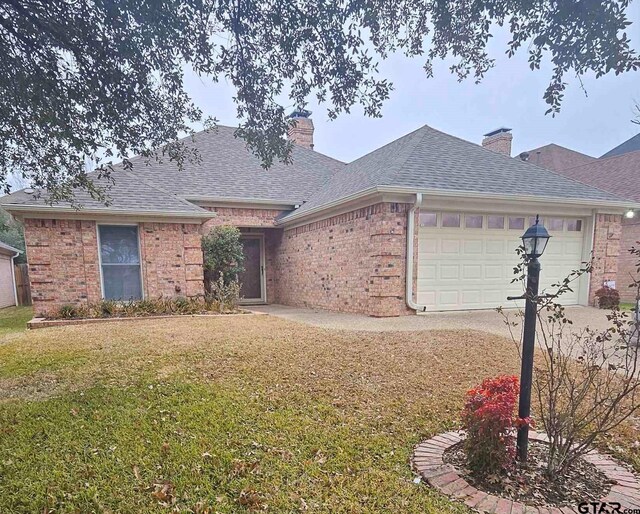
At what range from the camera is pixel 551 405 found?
2219mm

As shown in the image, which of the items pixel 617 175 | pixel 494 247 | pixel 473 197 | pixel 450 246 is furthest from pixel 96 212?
pixel 617 175

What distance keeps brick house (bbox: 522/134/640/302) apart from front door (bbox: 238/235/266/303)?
35.4ft

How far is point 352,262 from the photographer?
841cm

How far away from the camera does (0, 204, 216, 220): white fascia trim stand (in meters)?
7.71

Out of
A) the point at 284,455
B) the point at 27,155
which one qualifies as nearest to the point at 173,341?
the point at 27,155

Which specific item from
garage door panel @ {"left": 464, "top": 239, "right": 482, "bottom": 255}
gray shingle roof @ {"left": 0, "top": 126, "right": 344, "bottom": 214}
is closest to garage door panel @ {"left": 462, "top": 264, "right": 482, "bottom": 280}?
garage door panel @ {"left": 464, "top": 239, "right": 482, "bottom": 255}

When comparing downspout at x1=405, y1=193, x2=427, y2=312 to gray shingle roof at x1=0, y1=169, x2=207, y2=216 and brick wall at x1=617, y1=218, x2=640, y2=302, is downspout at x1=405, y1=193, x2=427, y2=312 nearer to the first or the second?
gray shingle roof at x1=0, y1=169, x2=207, y2=216

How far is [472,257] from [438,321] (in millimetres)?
2084

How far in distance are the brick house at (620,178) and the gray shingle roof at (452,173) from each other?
2282 millimetres

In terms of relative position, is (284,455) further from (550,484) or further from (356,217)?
(356,217)

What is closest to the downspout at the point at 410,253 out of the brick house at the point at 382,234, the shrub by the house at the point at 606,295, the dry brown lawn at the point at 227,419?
the brick house at the point at 382,234

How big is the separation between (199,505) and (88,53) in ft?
14.2

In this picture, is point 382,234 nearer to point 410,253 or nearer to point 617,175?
point 410,253

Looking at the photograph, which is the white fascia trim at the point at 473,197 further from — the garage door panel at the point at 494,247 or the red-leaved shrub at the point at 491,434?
the red-leaved shrub at the point at 491,434
